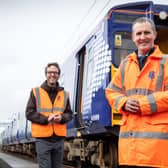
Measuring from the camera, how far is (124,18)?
8234mm

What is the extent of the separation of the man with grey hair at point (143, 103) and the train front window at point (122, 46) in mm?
4473

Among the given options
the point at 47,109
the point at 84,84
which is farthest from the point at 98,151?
the point at 47,109

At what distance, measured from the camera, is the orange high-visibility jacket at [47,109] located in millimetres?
5367

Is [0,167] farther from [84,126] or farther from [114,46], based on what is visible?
[114,46]

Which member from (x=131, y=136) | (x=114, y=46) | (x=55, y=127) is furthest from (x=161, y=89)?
(x=114, y=46)

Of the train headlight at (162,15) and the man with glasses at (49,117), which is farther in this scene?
the train headlight at (162,15)

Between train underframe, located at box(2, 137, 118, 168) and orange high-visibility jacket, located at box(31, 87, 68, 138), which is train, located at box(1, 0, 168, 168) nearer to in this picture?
train underframe, located at box(2, 137, 118, 168)

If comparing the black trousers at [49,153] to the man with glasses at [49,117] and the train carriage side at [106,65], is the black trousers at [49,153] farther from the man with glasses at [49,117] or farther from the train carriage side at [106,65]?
the train carriage side at [106,65]

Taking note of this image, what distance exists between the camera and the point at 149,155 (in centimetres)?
303

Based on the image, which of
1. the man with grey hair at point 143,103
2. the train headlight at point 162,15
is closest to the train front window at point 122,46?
the train headlight at point 162,15

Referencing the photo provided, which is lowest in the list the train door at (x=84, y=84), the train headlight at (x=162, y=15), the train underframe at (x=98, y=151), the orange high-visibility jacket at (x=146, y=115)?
the train underframe at (x=98, y=151)

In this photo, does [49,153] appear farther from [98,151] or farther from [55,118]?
[98,151]

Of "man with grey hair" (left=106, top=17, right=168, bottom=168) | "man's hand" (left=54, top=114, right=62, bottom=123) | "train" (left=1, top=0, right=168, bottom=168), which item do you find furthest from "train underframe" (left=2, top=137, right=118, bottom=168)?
"man with grey hair" (left=106, top=17, right=168, bottom=168)

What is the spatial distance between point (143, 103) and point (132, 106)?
8 cm
